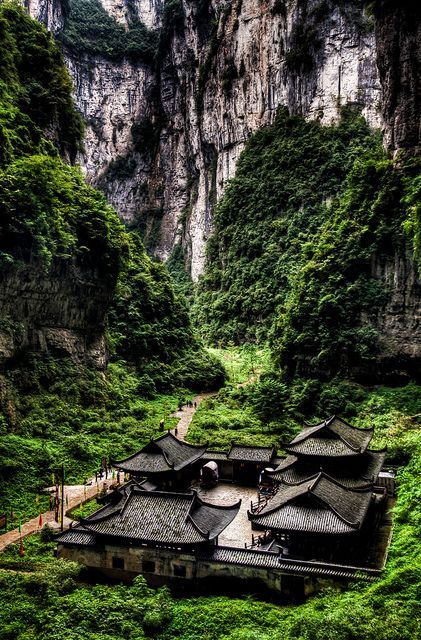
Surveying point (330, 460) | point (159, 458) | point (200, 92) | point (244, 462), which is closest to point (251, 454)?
point (244, 462)

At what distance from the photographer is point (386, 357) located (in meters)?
42.0

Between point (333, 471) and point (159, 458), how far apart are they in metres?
8.38

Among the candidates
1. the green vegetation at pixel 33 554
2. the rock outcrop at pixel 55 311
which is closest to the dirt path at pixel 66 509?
the green vegetation at pixel 33 554

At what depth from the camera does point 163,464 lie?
27266 mm

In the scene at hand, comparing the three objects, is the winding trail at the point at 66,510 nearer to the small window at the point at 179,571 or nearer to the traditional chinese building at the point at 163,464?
the traditional chinese building at the point at 163,464

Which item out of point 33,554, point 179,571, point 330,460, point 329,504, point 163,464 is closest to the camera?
point 179,571

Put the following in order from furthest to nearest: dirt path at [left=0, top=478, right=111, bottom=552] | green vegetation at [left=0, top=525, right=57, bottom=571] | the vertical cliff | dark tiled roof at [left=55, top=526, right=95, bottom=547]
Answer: the vertical cliff
dirt path at [left=0, top=478, right=111, bottom=552]
dark tiled roof at [left=55, top=526, right=95, bottom=547]
green vegetation at [left=0, top=525, right=57, bottom=571]

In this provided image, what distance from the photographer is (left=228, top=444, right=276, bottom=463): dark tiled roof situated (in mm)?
31062

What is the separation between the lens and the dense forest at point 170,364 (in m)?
17.6

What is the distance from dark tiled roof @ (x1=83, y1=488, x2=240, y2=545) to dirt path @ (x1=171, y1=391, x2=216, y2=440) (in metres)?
17.3

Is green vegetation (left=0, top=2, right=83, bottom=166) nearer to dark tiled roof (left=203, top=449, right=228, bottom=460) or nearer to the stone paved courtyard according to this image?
dark tiled roof (left=203, top=449, right=228, bottom=460)

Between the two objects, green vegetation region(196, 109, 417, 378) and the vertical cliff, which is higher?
the vertical cliff

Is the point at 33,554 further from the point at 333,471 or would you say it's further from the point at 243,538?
the point at 333,471

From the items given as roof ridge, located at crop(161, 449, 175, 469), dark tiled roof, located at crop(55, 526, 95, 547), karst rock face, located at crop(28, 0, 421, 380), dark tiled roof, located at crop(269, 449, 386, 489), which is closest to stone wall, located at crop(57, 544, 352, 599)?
dark tiled roof, located at crop(55, 526, 95, 547)
